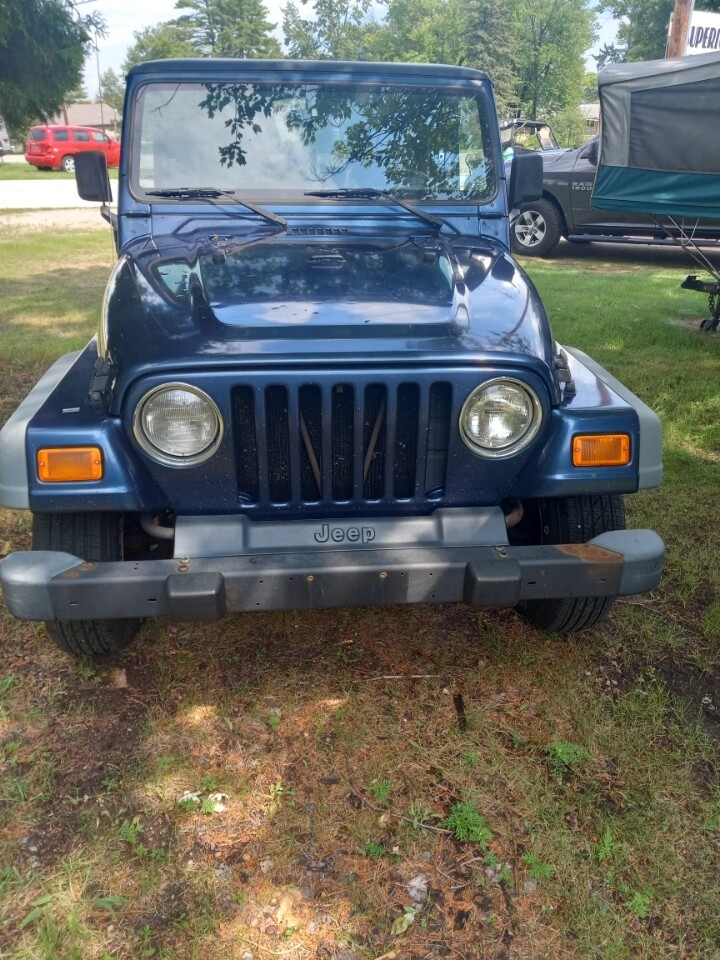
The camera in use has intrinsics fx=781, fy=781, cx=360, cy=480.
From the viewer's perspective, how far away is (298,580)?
2.20 metres

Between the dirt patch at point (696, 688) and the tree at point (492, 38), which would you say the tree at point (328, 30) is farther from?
the dirt patch at point (696, 688)

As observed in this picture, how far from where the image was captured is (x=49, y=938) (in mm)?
1888

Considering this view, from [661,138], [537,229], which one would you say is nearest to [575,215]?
[537,229]

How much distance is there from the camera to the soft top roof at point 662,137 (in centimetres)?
576

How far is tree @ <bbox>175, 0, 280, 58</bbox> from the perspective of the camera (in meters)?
46.3

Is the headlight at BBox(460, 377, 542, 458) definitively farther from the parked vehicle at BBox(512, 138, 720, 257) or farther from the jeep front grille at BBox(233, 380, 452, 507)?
the parked vehicle at BBox(512, 138, 720, 257)

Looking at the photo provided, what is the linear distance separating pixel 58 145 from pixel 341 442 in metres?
28.4

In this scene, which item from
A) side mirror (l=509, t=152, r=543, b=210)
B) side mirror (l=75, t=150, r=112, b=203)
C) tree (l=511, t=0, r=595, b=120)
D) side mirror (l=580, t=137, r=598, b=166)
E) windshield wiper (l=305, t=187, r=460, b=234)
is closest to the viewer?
windshield wiper (l=305, t=187, r=460, b=234)

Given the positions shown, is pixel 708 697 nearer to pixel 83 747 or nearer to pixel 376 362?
pixel 376 362

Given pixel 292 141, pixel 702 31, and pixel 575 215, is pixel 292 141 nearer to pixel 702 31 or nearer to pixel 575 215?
pixel 575 215

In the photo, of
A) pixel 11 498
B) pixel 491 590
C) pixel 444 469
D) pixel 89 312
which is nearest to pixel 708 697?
pixel 491 590

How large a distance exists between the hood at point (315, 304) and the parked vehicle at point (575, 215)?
24.2 feet

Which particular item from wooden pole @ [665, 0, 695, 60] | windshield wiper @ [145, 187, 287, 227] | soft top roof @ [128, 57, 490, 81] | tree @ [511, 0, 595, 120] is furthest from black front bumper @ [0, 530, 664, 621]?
tree @ [511, 0, 595, 120]

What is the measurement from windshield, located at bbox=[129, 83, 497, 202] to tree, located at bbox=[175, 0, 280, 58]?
46999mm
